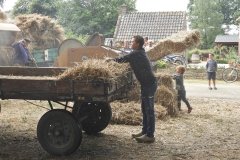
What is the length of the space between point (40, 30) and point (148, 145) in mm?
12389

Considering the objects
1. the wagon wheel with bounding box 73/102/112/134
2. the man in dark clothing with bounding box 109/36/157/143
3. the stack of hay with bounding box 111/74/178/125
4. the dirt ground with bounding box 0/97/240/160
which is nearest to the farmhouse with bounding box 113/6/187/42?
the stack of hay with bounding box 111/74/178/125

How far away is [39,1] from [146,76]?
48438 mm

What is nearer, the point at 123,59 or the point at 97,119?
the point at 123,59

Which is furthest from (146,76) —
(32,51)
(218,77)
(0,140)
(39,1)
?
(39,1)

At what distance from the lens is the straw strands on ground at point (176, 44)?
13.3 meters

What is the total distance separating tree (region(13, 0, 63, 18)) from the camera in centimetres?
5244

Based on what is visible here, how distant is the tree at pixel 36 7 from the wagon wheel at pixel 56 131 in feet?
152

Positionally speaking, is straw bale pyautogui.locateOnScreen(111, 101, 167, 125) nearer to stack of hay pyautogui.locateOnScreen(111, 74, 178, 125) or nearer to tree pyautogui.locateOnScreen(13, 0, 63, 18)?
stack of hay pyautogui.locateOnScreen(111, 74, 178, 125)

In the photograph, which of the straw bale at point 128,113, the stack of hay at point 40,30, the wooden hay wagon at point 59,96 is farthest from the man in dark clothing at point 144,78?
A: the stack of hay at point 40,30

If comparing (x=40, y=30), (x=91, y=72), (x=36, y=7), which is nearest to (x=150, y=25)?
(x=36, y=7)

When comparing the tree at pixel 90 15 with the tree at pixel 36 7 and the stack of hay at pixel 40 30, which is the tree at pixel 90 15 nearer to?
the tree at pixel 36 7

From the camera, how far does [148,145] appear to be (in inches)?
304

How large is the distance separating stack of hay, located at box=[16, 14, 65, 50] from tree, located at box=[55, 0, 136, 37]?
116ft

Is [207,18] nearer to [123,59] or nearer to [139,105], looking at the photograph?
[139,105]
